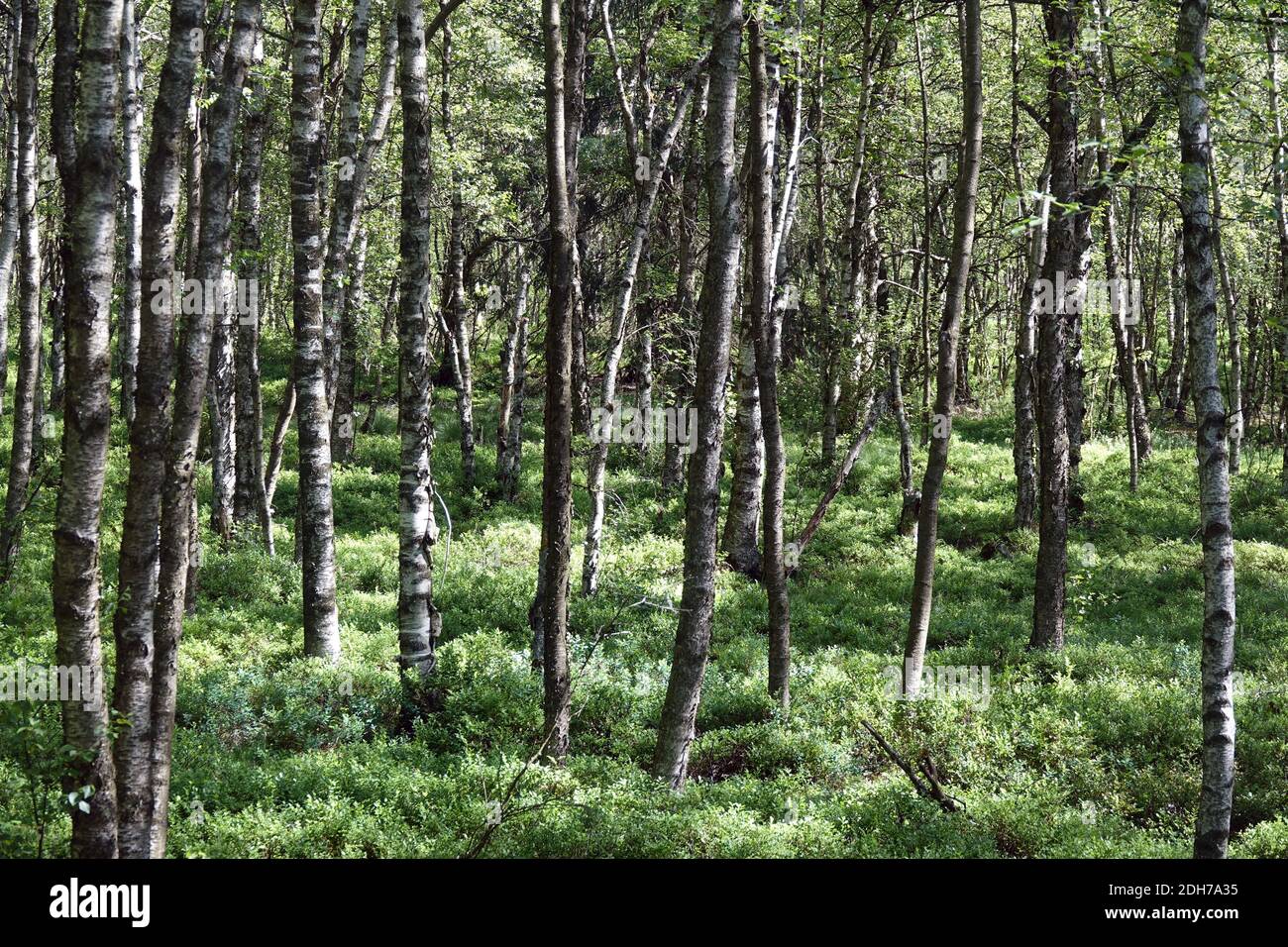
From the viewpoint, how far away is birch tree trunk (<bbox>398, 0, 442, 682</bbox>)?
9250 mm

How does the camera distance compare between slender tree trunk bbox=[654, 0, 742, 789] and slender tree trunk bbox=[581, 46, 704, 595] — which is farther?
slender tree trunk bbox=[581, 46, 704, 595]

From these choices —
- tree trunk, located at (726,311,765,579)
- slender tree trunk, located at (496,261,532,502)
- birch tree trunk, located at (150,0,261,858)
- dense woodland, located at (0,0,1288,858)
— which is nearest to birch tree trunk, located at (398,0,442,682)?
dense woodland, located at (0,0,1288,858)

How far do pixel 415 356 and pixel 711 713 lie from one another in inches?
194

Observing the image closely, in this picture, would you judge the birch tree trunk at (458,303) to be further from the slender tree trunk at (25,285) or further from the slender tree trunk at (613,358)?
the slender tree trunk at (25,285)

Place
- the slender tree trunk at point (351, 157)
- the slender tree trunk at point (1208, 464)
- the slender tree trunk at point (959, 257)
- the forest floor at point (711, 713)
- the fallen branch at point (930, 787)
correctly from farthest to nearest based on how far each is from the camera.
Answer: the slender tree trunk at point (351, 157) < the slender tree trunk at point (959, 257) < the fallen branch at point (930, 787) < the forest floor at point (711, 713) < the slender tree trunk at point (1208, 464)

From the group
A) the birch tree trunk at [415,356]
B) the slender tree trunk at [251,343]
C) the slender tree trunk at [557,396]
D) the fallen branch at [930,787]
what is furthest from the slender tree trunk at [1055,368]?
the slender tree trunk at [251,343]

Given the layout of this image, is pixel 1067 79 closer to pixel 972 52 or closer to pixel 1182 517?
pixel 972 52

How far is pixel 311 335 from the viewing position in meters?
10.8

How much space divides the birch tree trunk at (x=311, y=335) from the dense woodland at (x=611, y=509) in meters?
0.05

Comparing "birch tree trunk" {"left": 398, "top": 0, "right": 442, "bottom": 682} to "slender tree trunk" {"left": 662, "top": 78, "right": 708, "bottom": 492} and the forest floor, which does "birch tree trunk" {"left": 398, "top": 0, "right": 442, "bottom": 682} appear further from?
"slender tree trunk" {"left": 662, "top": 78, "right": 708, "bottom": 492}

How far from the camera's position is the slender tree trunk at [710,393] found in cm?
762

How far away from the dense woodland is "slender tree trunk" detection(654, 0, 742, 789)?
39 millimetres

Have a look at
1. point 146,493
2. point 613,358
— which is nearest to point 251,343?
point 613,358

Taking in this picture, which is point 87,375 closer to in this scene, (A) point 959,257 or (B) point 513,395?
(A) point 959,257
